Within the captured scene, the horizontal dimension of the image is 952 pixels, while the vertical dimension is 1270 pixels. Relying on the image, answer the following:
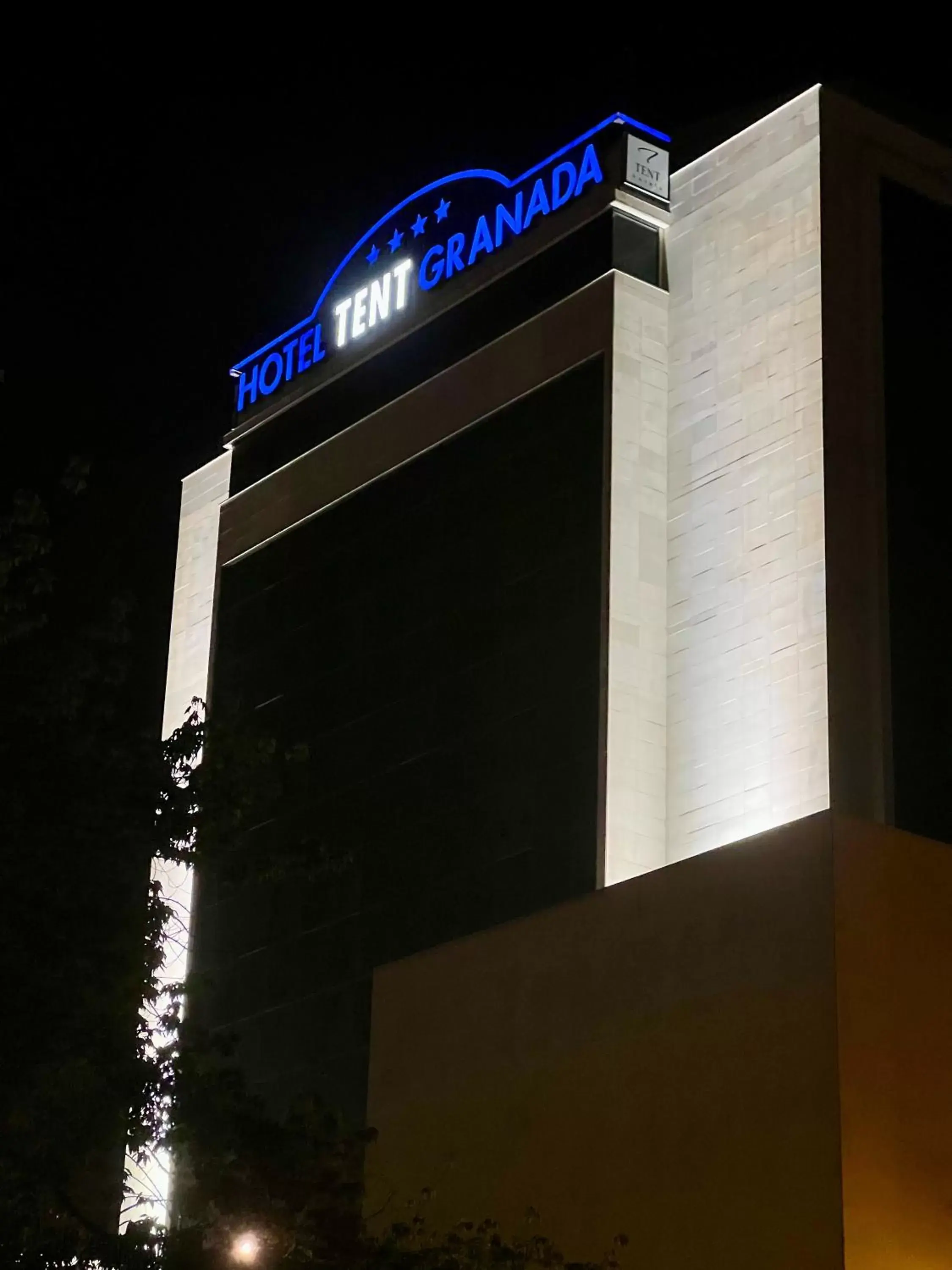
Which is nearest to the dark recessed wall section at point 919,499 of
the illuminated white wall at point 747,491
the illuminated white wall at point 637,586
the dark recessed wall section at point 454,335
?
the illuminated white wall at point 747,491

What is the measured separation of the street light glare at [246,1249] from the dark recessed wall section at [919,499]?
983cm

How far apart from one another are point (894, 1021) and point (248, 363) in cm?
1918

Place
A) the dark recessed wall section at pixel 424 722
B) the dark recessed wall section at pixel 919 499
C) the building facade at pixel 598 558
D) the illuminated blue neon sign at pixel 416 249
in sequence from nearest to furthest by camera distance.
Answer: the dark recessed wall section at pixel 919 499, the building facade at pixel 598 558, the dark recessed wall section at pixel 424 722, the illuminated blue neon sign at pixel 416 249

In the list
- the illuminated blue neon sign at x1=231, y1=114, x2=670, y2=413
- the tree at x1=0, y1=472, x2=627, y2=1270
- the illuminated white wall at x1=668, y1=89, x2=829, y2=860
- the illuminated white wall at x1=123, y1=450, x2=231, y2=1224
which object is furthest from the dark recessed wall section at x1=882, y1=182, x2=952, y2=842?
the illuminated white wall at x1=123, y1=450, x2=231, y2=1224

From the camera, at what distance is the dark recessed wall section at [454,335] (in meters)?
28.5

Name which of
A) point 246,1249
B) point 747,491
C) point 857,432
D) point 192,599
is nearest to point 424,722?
point 747,491

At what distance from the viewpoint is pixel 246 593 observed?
1299 inches

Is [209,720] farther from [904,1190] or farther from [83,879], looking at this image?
[904,1190]

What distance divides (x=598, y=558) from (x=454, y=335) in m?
5.40

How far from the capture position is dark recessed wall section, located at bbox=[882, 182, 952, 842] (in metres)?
24.4

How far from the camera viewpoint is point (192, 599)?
116ft

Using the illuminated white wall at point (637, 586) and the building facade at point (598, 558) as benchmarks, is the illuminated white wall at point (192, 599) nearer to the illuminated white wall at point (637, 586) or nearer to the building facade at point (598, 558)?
the building facade at point (598, 558)

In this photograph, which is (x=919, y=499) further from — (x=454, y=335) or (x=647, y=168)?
(x=454, y=335)

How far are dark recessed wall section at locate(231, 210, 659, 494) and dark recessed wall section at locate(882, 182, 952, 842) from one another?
360 cm
